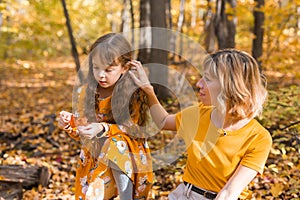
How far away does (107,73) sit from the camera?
7.46ft

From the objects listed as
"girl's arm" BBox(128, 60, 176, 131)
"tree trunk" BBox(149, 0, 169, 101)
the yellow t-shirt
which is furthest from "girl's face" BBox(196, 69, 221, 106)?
"tree trunk" BBox(149, 0, 169, 101)

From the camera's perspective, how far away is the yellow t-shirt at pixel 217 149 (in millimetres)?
1959

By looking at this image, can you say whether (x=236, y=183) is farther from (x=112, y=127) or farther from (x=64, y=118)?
(x=64, y=118)

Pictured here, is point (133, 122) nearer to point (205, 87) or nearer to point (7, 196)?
point (205, 87)

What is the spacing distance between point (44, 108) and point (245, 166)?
6746 millimetres

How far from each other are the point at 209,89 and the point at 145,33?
3.87m

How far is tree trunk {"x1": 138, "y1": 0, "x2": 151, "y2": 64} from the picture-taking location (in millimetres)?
5691

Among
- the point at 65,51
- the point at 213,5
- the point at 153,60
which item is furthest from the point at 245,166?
the point at 65,51

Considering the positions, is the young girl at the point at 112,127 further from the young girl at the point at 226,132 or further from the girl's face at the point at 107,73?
the young girl at the point at 226,132

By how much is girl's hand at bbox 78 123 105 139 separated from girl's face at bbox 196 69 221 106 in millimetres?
641

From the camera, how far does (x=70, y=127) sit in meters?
2.32

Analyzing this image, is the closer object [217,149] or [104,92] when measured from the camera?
[217,149]

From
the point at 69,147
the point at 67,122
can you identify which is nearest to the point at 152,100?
the point at 67,122

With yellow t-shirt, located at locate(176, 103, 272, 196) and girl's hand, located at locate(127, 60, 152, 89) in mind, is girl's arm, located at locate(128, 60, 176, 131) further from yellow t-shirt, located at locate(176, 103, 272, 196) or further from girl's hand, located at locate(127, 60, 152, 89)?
yellow t-shirt, located at locate(176, 103, 272, 196)
